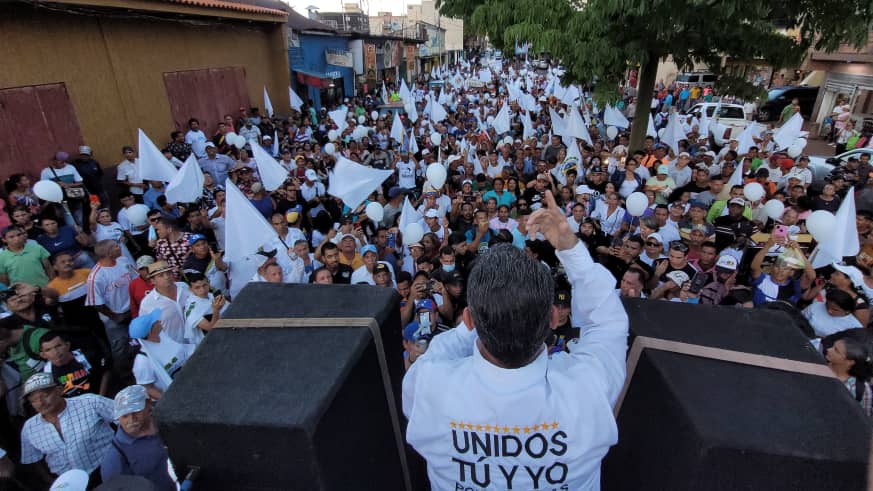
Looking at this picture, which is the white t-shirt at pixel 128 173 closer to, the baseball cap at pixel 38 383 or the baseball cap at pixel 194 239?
the baseball cap at pixel 194 239

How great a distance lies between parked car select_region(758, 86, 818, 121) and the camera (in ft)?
62.4

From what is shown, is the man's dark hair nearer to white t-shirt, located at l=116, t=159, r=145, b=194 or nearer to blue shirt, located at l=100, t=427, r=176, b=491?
blue shirt, located at l=100, t=427, r=176, b=491

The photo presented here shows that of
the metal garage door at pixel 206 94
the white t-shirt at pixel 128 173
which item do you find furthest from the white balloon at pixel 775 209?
the metal garage door at pixel 206 94

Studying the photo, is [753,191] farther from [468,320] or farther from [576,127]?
[468,320]

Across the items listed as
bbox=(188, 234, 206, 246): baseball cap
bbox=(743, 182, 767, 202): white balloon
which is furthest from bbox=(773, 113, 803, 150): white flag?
bbox=(188, 234, 206, 246): baseball cap

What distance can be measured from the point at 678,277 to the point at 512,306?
3.86 metres

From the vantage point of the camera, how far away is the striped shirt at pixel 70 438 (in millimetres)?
2846

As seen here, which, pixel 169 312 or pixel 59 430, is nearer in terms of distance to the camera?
pixel 59 430

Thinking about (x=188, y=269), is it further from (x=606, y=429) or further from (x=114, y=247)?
→ (x=606, y=429)

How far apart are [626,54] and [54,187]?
8.04 m

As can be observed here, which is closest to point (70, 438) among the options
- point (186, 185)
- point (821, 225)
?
→ point (186, 185)

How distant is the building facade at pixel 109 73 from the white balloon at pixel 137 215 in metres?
3.24

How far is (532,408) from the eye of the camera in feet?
3.85

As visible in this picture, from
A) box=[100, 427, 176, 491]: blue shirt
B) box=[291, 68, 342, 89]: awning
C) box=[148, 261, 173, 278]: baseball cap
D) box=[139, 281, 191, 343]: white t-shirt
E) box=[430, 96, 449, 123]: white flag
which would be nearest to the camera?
box=[100, 427, 176, 491]: blue shirt
